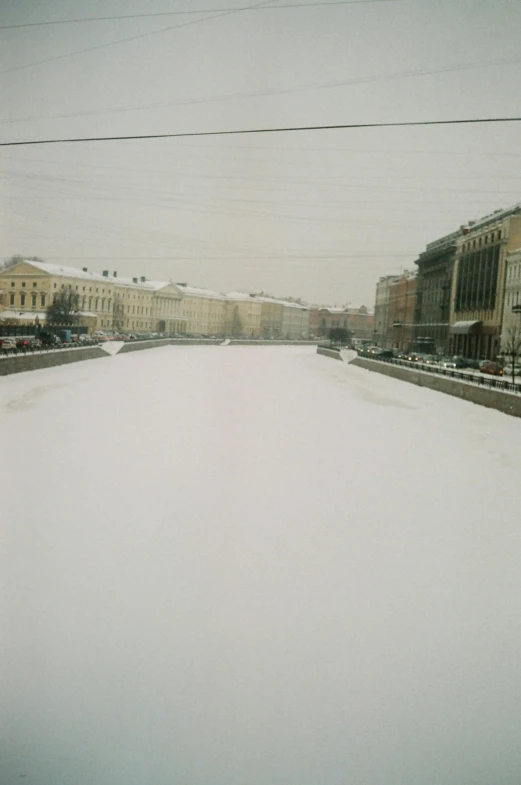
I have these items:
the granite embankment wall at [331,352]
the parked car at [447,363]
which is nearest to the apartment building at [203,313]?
the parked car at [447,363]

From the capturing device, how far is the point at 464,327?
7.71 meters

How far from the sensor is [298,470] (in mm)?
6090

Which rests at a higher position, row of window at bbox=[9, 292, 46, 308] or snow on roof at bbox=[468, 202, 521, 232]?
snow on roof at bbox=[468, 202, 521, 232]

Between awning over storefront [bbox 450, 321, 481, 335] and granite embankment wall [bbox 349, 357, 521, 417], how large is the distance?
243 centimetres

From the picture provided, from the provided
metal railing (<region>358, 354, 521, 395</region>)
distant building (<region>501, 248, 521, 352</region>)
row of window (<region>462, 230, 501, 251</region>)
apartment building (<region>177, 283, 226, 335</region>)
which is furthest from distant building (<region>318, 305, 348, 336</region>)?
distant building (<region>501, 248, 521, 352</region>)

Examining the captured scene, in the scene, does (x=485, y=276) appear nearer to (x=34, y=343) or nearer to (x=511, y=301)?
(x=511, y=301)

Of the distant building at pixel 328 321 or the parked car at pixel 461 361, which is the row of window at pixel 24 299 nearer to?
the parked car at pixel 461 361

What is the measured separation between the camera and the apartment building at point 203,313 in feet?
36.8

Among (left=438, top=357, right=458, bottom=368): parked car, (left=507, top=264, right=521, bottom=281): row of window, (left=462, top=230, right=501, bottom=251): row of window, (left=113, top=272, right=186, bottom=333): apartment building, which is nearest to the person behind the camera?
(left=507, top=264, right=521, bottom=281): row of window

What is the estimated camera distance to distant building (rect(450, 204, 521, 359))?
6297 millimetres

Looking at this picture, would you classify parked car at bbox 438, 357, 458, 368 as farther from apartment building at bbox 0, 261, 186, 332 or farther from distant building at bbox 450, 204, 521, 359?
distant building at bbox 450, 204, 521, 359

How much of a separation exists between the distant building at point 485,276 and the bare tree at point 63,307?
4145 mm

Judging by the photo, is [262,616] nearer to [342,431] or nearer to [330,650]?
[330,650]

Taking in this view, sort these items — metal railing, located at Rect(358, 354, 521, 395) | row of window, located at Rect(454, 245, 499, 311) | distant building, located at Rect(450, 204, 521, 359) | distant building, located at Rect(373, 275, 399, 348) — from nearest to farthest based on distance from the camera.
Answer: distant building, located at Rect(450, 204, 521, 359)
row of window, located at Rect(454, 245, 499, 311)
distant building, located at Rect(373, 275, 399, 348)
metal railing, located at Rect(358, 354, 521, 395)
